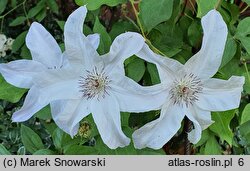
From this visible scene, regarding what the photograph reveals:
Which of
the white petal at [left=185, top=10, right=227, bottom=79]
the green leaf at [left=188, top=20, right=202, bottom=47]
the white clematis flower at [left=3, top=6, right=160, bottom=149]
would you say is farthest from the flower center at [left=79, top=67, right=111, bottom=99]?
the green leaf at [left=188, top=20, right=202, bottom=47]

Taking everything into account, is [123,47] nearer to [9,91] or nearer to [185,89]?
[185,89]

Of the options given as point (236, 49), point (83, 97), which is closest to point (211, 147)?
point (236, 49)

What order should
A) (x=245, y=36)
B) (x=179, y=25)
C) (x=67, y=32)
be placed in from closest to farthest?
1. (x=67, y=32)
2. (x=245, y=36)
3. (x=179, y=25)

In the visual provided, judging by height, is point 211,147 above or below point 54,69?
below

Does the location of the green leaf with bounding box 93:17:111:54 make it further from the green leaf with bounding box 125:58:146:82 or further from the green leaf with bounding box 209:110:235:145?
the green leaf with bounding box 209:110:235:145

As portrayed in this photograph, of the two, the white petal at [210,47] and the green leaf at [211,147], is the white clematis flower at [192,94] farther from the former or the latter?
the green leaf at [211,147]

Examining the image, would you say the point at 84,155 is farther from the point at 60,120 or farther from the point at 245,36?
the point at 245,36
